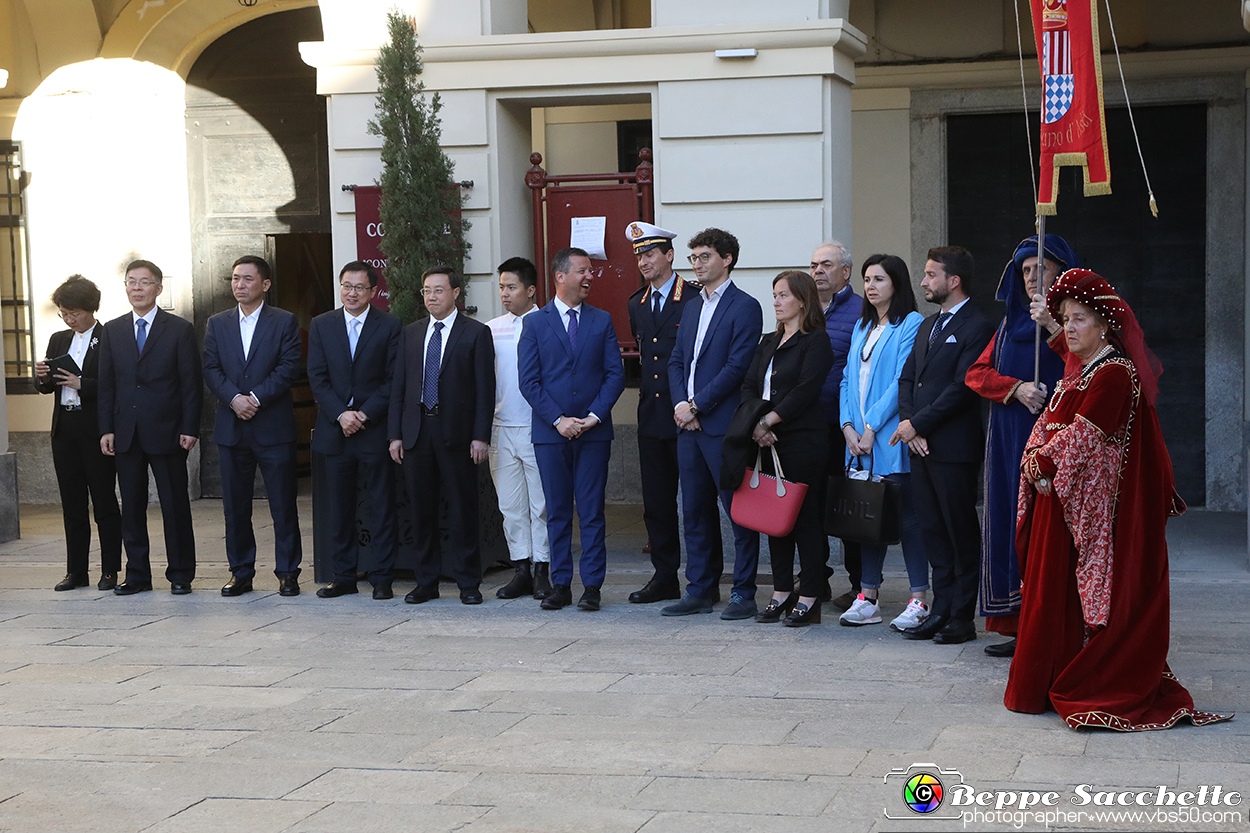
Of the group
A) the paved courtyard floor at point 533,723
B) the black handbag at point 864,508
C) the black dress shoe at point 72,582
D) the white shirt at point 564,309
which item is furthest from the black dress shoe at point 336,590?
the black handbag at point 864,508

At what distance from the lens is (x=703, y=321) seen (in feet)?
24.3

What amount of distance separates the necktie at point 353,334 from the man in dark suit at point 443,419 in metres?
0.34

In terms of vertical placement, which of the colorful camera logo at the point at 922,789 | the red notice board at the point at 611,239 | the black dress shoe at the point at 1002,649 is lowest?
the black dress shoe at the point at 1002,649

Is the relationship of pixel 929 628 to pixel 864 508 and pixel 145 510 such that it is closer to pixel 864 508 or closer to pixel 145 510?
pixel 864 508

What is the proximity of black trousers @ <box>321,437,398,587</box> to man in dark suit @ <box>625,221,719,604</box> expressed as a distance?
151 centimetres

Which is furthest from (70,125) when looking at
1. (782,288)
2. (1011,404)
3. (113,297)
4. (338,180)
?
(1011,404)

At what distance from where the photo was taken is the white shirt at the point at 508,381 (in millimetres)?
8078

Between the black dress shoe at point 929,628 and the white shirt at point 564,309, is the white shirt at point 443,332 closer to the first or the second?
the white shirt at point 564,309

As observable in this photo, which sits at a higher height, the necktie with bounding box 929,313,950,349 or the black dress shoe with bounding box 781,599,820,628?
the necktie with bounding box 929,313,950,349

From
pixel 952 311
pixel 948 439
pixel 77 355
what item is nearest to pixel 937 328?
pixel 952 311

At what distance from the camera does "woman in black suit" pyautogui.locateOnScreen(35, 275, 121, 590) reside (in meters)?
8.66

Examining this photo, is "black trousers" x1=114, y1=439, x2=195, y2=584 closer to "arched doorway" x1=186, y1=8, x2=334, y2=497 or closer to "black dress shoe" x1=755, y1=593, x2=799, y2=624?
"black dress shoe" x1=755, y1=593, x2=799, y2=624

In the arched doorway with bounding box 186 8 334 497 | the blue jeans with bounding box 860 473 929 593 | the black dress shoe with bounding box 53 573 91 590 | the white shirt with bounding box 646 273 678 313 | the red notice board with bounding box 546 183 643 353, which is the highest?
the arched doorway with bounding box 186 8 334 497

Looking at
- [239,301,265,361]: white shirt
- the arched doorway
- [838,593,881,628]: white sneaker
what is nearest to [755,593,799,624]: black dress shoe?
[838,593,881,628]: white sneaker
